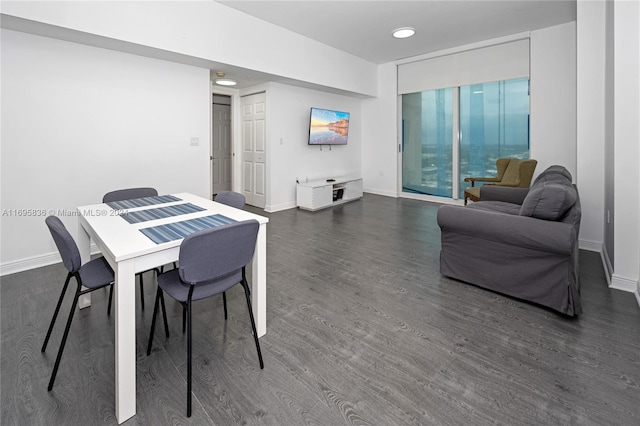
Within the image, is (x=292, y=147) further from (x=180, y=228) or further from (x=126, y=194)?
(x=180, y=228)

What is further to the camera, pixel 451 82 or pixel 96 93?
pixel 451 82

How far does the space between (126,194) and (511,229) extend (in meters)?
3.06

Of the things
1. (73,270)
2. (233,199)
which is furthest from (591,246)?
(73,270)

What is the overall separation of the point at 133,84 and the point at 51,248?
1985mm

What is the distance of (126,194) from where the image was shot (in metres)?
2.86

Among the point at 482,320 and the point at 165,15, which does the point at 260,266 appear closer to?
the point at 482,320

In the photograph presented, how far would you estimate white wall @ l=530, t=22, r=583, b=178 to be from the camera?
4906mm

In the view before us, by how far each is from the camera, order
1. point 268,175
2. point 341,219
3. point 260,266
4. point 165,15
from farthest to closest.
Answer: point 268,175 < point 341,219 < point 165,15 < point 260,266

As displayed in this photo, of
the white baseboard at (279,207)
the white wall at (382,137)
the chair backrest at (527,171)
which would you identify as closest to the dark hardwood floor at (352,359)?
the chair backrest at (527,171)

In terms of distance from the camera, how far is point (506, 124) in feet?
18.6

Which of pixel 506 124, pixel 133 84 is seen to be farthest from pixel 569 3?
pixel 133 84

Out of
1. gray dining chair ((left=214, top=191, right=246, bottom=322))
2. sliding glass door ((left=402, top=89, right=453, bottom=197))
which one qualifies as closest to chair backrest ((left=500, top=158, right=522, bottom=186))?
sliding glass door ((left=402, top=89, right=453, bottom=197))

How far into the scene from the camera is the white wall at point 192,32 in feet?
10.1

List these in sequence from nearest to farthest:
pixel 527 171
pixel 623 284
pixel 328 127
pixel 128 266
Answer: pixel 128 266, pixel 623 284, pixel 527 171, pixel 328 127
